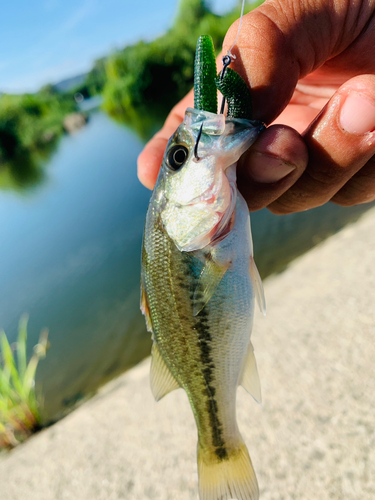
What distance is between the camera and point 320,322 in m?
3.63

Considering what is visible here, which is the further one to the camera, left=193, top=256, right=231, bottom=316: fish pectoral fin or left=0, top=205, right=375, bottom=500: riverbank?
left=0, top=205, right=375, bottom=500: riverbank

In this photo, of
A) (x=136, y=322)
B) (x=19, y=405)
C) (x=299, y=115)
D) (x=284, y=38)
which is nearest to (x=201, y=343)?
(x=284, y=38)

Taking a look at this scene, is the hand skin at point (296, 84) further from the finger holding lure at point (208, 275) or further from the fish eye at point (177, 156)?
the fish eye at point (177, 156)

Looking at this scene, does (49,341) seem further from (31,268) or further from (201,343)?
(201,343)

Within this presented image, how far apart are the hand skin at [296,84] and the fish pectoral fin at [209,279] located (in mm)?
508

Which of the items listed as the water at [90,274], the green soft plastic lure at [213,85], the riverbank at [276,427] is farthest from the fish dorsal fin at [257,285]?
the water at [90,274]

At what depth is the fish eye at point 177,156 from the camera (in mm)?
1444

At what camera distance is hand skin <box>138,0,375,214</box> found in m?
1.45

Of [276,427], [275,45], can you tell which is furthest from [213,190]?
[276,427]

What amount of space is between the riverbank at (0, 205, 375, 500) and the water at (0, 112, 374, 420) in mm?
1405

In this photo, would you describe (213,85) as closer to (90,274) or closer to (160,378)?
(160,378)

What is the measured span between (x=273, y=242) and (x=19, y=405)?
552 cm

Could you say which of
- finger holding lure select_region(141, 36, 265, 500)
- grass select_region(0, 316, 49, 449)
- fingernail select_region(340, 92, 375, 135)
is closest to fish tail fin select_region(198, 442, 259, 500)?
finger holding lure select_region(141, 36, 265, 500)

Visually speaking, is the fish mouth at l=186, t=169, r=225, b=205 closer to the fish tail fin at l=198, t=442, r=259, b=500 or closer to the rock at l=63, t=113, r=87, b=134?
the fish tail fin at l=198, t=442, r=259, b=500
